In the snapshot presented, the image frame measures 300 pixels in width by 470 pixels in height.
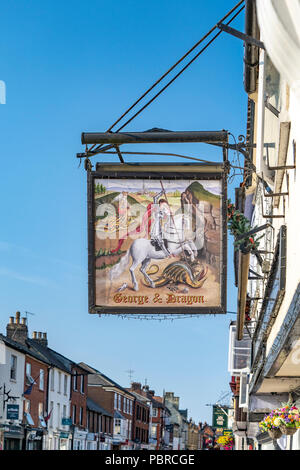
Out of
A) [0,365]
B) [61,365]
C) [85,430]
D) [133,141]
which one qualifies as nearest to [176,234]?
[133,141]

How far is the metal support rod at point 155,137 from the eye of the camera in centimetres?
856

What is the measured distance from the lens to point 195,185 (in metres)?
9.14

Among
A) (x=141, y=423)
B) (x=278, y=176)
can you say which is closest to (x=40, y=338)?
(x=141, y=423)

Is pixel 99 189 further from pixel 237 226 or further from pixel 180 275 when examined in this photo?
pixel 237 226

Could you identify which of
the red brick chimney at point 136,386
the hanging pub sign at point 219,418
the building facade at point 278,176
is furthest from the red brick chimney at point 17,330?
the red brick chimney at point 136,386

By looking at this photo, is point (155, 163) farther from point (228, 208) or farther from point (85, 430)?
point (85, 430)

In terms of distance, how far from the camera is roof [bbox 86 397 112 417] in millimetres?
65231

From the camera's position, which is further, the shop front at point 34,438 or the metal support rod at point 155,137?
the shop front at point 34,438

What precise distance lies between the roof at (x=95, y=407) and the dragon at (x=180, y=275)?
56.6m

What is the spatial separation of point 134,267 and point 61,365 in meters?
47.2

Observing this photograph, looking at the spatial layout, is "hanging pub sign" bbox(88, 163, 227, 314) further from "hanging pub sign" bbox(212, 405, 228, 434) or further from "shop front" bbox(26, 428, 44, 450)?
"hanging pub sign" bbox(212, 405, 228, 434)

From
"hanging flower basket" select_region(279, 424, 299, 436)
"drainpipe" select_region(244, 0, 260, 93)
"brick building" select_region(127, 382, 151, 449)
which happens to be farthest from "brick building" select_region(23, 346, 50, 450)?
"brick building" select_region(127, 382, 151, 449)

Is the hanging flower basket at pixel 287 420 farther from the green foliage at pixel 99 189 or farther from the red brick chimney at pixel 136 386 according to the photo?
the red brick chimney at pixel 136 386

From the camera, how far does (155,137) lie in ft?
28.3
